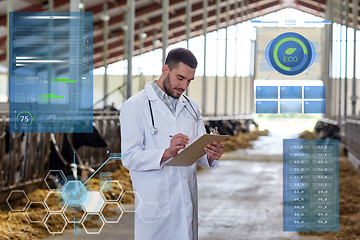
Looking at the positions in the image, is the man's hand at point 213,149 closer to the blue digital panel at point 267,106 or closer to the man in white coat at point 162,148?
the man in white coat at point 162,148

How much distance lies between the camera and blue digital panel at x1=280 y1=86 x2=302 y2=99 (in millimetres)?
2909

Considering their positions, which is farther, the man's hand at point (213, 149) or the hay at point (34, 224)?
the hay at point (34, 224)

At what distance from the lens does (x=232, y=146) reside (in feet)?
46.6

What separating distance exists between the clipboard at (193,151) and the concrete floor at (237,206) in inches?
57.9

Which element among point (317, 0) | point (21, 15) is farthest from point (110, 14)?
point (21, 15)

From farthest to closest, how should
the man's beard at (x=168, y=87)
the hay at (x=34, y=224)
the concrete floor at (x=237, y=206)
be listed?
the concrete floor at (x=237, y=206) < the hay at (x=34, y=224) < the man's beard at (x=168, y=87)

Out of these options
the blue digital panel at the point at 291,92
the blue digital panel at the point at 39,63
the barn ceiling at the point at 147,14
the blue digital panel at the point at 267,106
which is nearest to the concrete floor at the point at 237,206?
the blue digital panel at the point at 39,63

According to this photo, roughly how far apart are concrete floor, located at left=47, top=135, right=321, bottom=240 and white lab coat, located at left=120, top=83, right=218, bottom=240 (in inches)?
51.7

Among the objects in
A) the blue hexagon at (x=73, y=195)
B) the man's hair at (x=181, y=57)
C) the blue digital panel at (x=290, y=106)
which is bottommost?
the blue hexagon at (x=73, y=195)

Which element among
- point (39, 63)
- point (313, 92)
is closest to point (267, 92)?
point (313, 92)

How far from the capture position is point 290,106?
2.94 meters

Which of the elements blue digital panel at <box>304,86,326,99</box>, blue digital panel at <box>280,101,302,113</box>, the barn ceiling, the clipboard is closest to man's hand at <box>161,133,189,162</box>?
the clipboard

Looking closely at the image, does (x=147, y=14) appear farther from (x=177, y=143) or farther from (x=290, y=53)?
(x=177, y=143)

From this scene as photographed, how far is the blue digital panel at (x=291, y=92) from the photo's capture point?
2909mm
